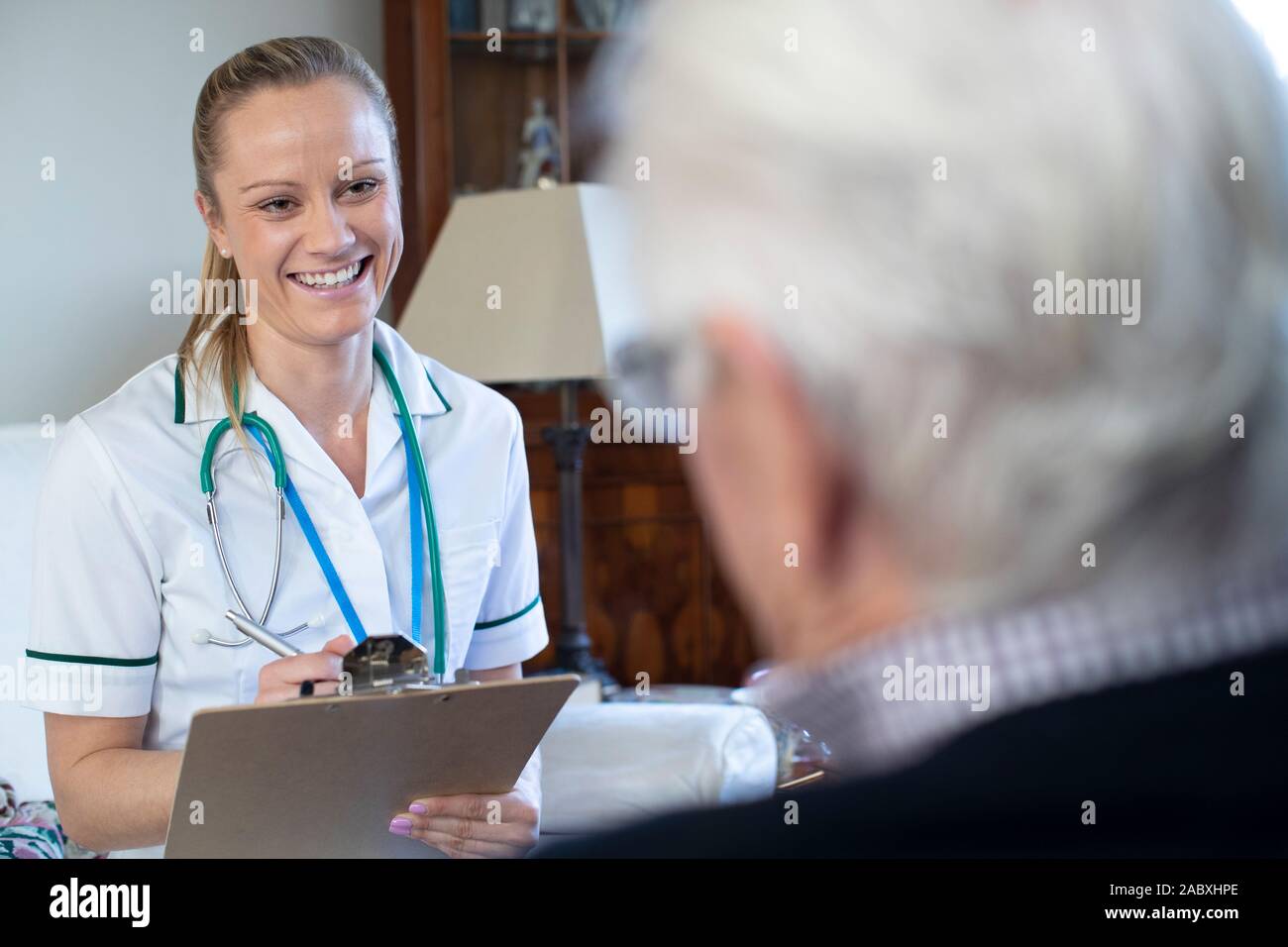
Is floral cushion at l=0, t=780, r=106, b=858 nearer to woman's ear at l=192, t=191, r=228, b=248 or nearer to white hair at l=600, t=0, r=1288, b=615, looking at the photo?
woman's ear at l=192, t=191, r=228, b=248

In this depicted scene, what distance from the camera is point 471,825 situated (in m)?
0.90

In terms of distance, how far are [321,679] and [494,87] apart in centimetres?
189

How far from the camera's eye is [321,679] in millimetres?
831

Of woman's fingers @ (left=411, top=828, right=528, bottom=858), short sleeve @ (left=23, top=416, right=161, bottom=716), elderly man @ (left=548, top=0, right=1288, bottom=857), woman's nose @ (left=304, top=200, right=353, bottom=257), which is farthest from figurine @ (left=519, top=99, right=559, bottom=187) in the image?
elderly man @ (left=548, top=0, right=1288, bottom=857)

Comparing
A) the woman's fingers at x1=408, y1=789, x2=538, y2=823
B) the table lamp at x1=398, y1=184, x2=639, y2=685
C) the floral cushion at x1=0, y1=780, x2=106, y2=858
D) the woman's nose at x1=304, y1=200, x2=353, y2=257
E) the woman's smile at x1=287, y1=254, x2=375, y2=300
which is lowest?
the floral cushion at x1=0, y1=780, x2=106, y2=858

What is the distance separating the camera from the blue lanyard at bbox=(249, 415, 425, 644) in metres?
0.96

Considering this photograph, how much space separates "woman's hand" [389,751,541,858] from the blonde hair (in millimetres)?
303

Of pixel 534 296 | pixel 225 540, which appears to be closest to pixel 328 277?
pixel 225 540

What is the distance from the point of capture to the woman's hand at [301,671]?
32.7 inches

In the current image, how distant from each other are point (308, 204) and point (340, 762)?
413mm

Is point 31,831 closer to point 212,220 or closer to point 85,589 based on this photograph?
point 85,589

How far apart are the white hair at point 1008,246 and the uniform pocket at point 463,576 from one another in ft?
2.23

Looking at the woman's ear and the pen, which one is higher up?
the woman's ear

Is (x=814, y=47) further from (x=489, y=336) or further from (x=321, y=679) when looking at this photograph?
(x=489, y=336)
